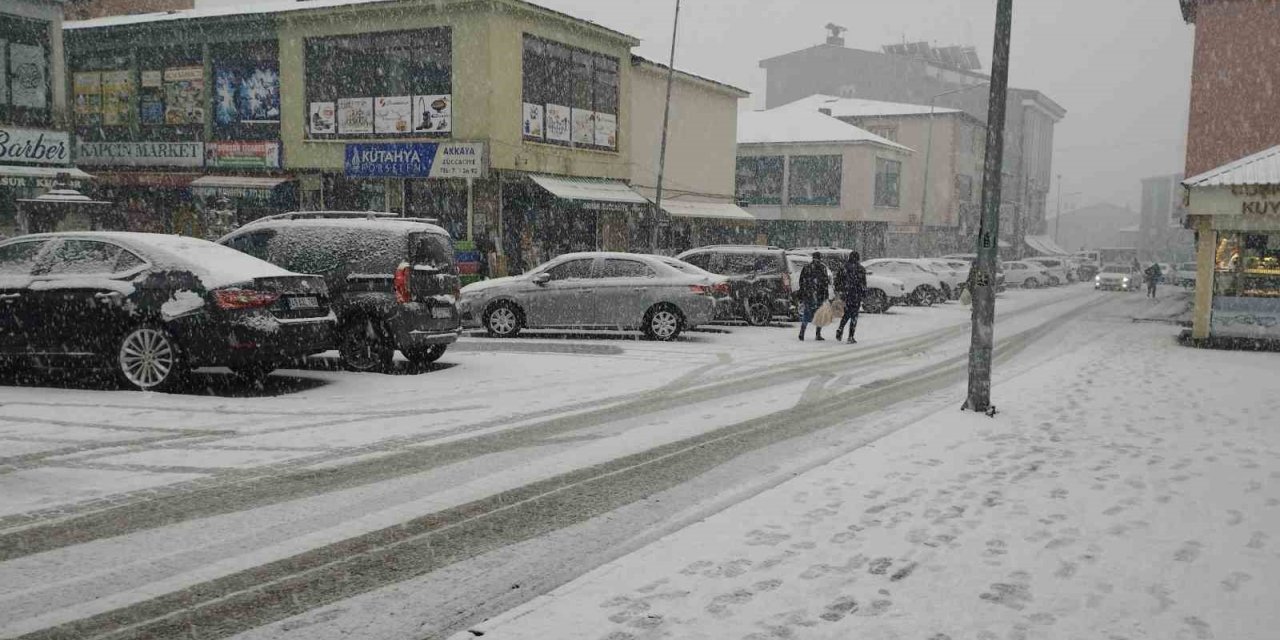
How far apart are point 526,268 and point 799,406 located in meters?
18.3

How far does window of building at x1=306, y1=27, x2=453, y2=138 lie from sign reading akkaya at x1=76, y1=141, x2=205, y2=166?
13.3ft

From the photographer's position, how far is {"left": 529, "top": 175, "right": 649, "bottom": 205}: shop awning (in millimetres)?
26359

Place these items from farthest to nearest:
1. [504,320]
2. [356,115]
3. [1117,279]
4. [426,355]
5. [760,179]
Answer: [1117,279] → [760,179] → [356,115] → [504,320] → [426,355]

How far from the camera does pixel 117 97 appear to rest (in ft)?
96.3

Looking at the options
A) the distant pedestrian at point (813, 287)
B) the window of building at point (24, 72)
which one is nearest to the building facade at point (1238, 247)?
the distant pedestrian at point (813, 287)

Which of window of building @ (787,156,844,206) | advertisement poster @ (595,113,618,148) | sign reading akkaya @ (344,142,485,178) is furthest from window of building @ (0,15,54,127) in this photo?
window of building @ (787,156,844,206)

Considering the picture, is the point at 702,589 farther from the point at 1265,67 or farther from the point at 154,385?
the point at 1265,67

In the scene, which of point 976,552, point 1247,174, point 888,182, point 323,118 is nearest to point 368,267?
point 976,552

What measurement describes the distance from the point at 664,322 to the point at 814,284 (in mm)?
2985

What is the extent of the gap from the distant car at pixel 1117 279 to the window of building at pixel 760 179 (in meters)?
17.5

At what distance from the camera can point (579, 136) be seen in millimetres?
28609

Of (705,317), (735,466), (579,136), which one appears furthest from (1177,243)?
(735,466)

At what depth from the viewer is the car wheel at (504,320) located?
55.9 feet

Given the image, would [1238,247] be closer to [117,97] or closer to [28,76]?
[28,76]
